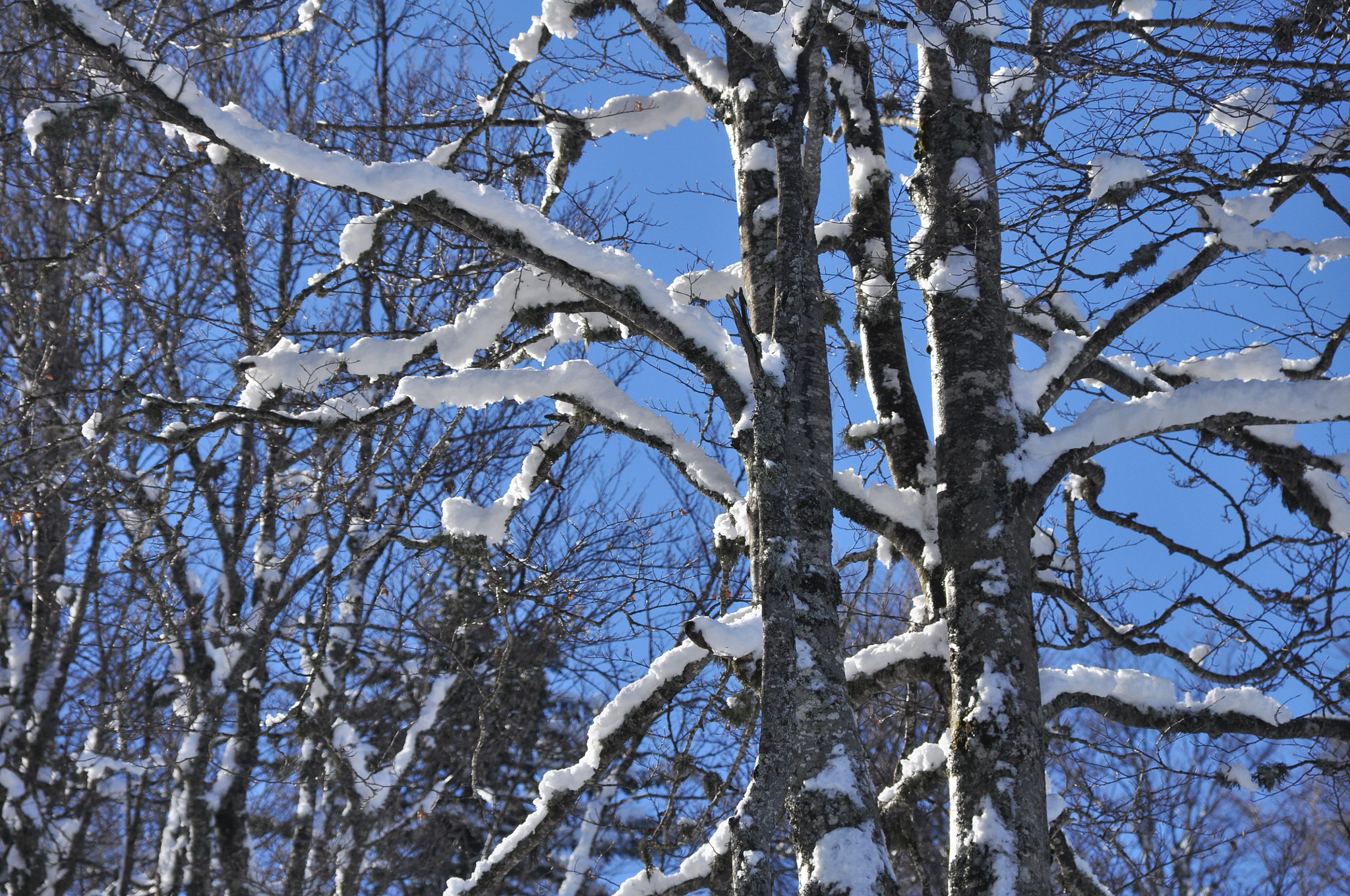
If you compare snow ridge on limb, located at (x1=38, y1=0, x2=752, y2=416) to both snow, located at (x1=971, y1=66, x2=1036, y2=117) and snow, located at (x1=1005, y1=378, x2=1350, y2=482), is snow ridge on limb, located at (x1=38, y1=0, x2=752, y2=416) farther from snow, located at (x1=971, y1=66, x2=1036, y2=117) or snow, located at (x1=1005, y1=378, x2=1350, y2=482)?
snow, located at (x1=971, y1=66, x2=1036, y2=117)

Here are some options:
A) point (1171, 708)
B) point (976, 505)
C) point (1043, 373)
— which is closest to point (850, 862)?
point (976, 505)

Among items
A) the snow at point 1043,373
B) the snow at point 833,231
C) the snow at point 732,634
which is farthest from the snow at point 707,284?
the snow at point 732,634

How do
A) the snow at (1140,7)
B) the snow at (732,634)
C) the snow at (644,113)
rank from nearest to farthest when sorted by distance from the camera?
the snow at (732,634), the snow at (644,113), the snow at (1140,7)

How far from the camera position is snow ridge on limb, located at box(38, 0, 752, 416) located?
10.5 ft

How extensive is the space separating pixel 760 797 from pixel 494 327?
2627mm

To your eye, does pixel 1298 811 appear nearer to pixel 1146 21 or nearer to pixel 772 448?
pixel 1146 21

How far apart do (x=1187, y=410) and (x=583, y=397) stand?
2.68m

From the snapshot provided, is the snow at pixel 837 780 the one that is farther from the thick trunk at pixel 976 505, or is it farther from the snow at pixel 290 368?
the snow at pixel 290 368

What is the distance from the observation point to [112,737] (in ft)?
31.0

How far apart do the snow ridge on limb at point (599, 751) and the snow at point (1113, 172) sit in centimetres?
253

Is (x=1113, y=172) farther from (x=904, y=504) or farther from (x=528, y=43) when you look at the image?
(x=528, y=43)

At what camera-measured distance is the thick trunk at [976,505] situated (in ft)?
11.0

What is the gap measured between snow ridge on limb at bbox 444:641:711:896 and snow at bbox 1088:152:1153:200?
253cm

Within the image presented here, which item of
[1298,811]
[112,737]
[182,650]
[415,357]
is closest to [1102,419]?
[415,357]
